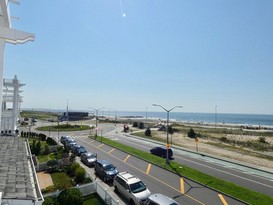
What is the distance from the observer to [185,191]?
21.0 metres

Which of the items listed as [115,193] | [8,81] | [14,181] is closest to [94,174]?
[115,193]

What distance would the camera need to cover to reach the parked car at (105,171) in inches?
967

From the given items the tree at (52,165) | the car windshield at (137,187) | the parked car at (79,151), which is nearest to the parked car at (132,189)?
the car windshield at (137,187)

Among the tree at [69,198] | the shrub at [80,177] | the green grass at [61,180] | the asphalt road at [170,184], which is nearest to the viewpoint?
the tree at [69,198]

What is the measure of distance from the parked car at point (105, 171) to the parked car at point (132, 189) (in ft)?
9.48

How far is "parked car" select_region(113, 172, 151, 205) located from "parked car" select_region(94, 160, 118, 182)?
2890 mm

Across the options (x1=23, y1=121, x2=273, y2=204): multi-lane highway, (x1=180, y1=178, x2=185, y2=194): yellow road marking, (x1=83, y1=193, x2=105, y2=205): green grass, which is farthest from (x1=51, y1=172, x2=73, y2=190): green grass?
(x1=180, y1=178, x2=185, y2=194): yellow road marking

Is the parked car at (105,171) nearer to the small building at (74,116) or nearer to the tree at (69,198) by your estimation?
the tree at (69,198)

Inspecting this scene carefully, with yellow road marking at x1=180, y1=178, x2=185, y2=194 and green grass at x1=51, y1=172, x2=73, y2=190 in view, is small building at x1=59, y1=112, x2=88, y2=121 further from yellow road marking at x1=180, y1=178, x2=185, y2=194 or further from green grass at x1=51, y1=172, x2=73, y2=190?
yellow road marking at x1=180, y1=178, x2=185, y2=194

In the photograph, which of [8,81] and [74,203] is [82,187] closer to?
[74,203]

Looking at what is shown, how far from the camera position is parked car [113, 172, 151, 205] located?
731 inches

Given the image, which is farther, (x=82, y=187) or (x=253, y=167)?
(x=253, y=167)

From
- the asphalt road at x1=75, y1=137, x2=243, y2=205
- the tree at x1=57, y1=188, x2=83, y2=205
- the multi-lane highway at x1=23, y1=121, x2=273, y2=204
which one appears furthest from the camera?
the multi-lane highway at x1=23, y1=121, x2=273, y2=204

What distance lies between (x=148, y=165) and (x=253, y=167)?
13.4m
